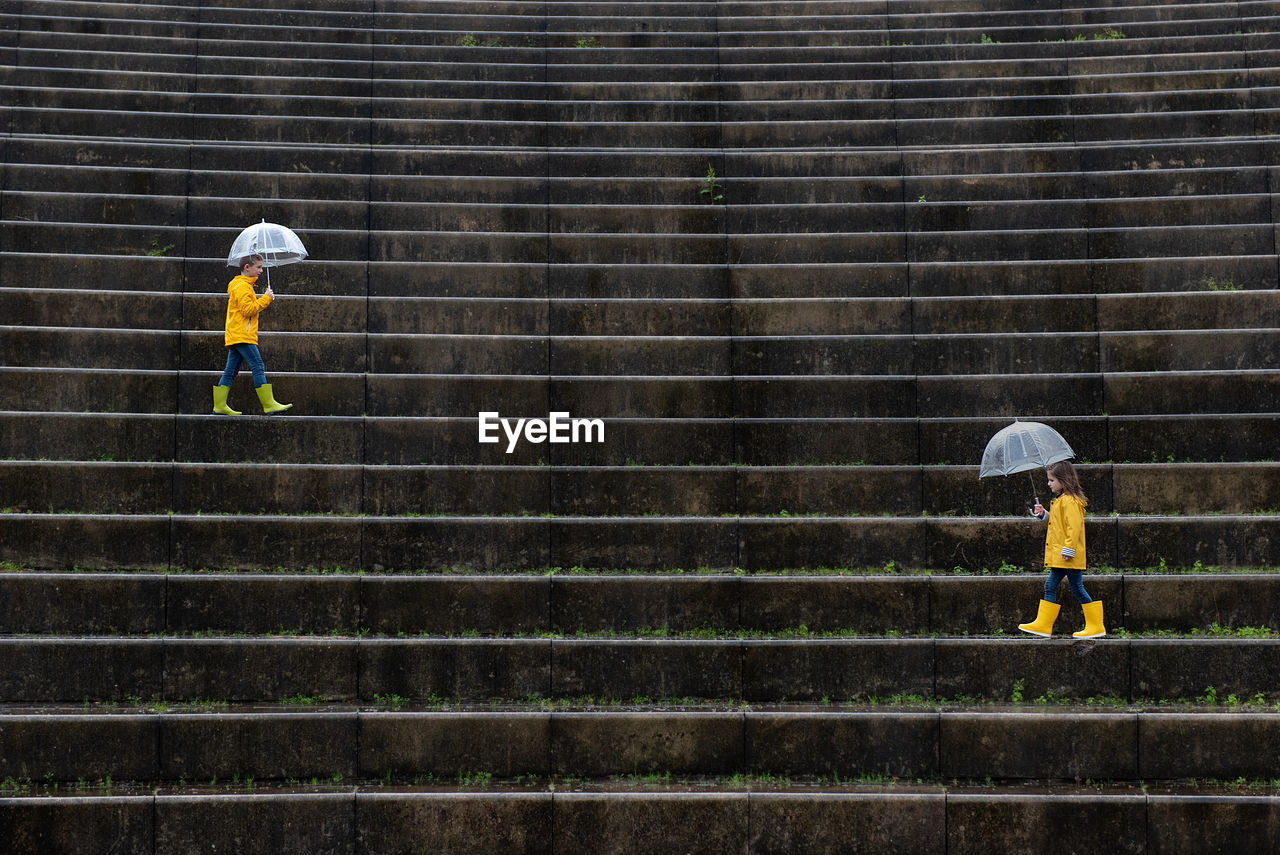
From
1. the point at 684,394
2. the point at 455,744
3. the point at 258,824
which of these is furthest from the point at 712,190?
the point at 258,824

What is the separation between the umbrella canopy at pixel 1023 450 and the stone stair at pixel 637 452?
877 mm

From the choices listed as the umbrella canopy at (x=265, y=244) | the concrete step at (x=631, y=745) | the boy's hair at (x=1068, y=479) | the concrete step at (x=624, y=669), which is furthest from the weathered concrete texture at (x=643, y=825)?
the umbrella canopy at (x=265, y=244)

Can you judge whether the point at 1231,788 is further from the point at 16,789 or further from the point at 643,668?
the point at 16,789

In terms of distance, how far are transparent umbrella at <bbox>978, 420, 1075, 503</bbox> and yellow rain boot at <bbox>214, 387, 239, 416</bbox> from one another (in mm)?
6044

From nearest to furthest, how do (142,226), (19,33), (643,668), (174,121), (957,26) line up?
(643,668) < (142,226) < (174,121) < (19,33) < (957,26)

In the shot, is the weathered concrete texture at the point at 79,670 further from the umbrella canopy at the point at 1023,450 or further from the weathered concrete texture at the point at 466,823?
the umbrella canopy at the point at 1023,450

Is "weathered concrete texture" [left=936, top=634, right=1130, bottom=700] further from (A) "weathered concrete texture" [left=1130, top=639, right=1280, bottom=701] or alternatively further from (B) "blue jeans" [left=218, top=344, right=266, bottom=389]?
(B) "blue jeans" [left=218, top=344, right=266, bottom=389]

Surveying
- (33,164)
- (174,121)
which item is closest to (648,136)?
(174,121)

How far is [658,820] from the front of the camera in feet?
Answer: 23.2

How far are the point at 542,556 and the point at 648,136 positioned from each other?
234 inches

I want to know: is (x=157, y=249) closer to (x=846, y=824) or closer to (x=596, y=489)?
(x=596, y=489)

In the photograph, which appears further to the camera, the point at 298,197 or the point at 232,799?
the point at 298,197

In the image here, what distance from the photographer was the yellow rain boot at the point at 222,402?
9062 millimetres

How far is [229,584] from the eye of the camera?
8.02 m
